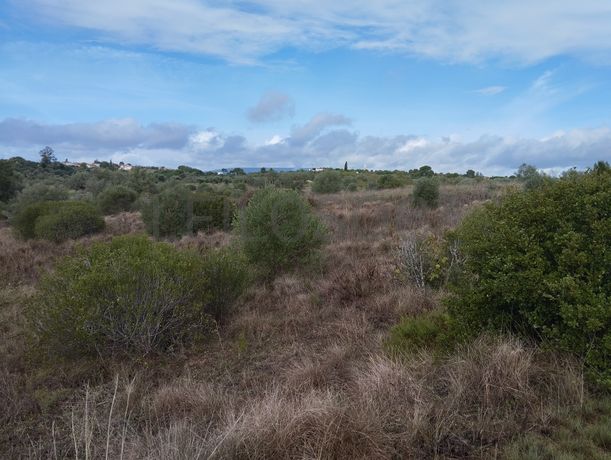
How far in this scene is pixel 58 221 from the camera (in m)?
19.9

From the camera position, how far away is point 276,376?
4875 mm

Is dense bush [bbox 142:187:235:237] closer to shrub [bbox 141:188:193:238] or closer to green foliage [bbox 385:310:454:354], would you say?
shrub [bbox 141:188:193:238]

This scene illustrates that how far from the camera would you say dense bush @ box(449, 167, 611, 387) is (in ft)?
11.7

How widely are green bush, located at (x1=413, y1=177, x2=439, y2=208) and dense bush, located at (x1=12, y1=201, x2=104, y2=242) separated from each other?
15470mm

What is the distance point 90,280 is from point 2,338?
8.14ft

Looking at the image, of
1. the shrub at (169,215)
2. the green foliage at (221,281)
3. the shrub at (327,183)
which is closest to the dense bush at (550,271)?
the green foliage at (221,281)

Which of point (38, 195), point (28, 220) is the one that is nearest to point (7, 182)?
point (38, 195)

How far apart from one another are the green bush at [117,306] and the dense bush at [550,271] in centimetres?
370

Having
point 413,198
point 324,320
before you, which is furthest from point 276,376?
point 413,198

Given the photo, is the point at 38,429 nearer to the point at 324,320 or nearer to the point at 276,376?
the point at 276,376

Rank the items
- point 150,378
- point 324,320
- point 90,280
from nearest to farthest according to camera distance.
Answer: point 150,378
point 90,280
point 324,320

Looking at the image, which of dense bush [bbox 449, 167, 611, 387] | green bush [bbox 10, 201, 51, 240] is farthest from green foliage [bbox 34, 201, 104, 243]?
dense bush [bbox 449, 167, 611, 387]

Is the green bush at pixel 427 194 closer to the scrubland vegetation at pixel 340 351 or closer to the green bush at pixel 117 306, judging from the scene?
the scrubland vegetation at pixel 340 351

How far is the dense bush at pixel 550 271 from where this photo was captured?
3.58 m
